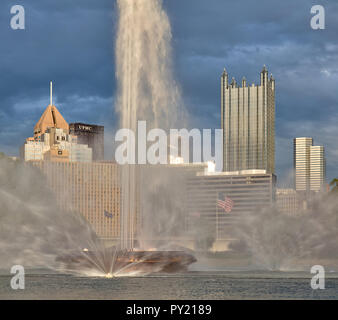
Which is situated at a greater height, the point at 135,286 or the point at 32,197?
the point at 32,197

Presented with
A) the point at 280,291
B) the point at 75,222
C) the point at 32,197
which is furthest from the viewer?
the point at 75,222

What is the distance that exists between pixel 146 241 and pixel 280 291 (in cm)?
2076

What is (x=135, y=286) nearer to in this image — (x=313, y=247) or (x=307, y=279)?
(x=307, y=279)

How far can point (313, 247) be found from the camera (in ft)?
463

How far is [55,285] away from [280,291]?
727 inches

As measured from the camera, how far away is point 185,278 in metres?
67.8

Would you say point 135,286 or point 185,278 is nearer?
point 135,286
